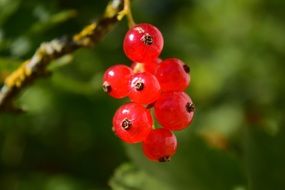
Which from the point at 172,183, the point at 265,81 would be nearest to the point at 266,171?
the point at 172,183

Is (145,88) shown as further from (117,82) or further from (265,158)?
(265,158)

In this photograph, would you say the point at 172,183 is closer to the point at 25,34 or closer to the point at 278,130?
the point at 278,130

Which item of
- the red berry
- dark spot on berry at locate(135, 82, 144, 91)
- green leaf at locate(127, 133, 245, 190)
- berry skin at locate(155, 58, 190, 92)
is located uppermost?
green leaf at locate(127, 133, 245, 190)

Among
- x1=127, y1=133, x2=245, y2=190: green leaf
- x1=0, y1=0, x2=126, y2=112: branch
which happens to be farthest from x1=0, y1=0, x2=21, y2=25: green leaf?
x1=127, y1=133, x2=245, y2=190: green leaf

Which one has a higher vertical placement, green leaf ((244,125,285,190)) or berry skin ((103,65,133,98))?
green leaf ((244,125,285,190))

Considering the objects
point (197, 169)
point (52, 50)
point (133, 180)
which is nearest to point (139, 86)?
point (52, 50)

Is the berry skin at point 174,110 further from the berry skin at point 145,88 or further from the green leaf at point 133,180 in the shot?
the green leaf at point 133,180

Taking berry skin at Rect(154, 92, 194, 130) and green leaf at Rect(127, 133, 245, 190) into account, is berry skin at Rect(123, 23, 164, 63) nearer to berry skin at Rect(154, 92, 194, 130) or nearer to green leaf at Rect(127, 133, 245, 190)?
berry skin at Rect(154, 92, 194, 130)
